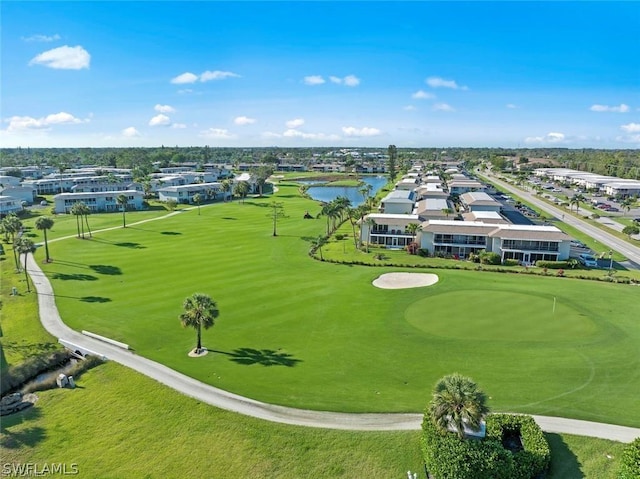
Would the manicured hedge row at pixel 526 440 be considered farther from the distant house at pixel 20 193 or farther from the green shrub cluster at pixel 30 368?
the distant house at pixel 20 193

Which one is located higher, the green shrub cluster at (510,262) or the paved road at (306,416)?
the green shrub cluster at (510,262)

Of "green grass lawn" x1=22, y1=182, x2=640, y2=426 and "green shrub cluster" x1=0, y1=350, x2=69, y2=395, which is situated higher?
"green grass lawn" x1=22, y1=182, x2=640, y2=426

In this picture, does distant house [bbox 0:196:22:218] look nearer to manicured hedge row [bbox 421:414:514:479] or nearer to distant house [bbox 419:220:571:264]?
distant house [bbox 419:220:571:264]

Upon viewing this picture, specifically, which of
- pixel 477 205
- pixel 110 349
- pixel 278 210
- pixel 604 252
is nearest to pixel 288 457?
pixel 110 349

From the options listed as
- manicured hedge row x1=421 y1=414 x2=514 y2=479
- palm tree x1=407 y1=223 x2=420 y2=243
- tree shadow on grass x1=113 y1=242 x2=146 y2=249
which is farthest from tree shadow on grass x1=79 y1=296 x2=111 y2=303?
palm tree x1=407 y1=223 x2=420 y2=243

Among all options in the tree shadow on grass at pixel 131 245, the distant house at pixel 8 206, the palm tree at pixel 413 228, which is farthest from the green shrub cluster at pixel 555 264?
the distant house at pixel 8 206

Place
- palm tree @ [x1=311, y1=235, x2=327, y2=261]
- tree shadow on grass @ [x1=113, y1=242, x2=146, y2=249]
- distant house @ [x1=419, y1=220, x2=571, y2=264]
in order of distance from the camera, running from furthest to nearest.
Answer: tree shadow on grass @ [x1=113, y1=242, x2=146, y2=249] < palm tree @ [x1=311, y1=235, x2=327, y2=261] < distant house @ [x1=419, y1=220, x2=571, y2=264]

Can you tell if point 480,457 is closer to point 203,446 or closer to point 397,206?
point 203,446
